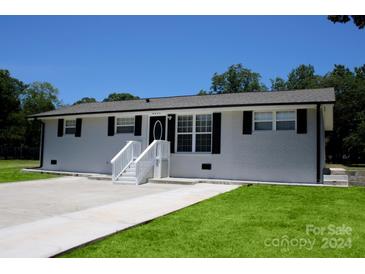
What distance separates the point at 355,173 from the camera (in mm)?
14430

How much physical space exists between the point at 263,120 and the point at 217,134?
6.26 ft

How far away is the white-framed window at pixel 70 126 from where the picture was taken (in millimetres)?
17562

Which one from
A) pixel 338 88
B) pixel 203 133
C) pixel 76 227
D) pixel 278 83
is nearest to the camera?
pixel 76 227

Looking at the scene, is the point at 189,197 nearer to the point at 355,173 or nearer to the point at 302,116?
the point at 302,116

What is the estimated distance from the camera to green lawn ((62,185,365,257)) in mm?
4070

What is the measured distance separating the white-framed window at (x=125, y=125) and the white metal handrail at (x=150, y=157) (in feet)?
7.52

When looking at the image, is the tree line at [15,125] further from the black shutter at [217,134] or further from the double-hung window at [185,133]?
the black shutter at [217,134]

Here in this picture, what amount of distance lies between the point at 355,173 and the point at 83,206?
38.9 ft

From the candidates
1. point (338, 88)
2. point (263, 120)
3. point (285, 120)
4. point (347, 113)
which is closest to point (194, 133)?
point (263, 120)

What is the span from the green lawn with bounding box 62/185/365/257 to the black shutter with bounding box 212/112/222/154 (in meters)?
5.72

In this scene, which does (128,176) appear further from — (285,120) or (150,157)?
(285,120)

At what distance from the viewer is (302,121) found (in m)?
12.3

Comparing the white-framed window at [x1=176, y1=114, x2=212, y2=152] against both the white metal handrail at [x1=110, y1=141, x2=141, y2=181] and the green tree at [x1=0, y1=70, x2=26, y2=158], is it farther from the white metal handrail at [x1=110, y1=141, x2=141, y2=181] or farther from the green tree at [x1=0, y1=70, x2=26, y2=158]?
the green tree at [x1=0, y1=70, x2=26, y2=158]

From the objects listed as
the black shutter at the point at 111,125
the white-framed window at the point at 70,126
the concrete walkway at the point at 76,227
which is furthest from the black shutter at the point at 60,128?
the concrete walkway at the point at 76,227
